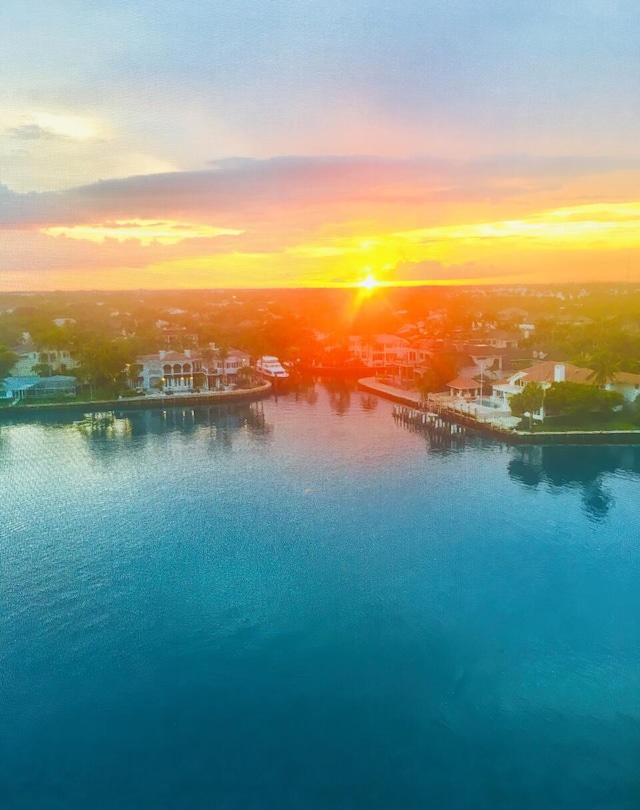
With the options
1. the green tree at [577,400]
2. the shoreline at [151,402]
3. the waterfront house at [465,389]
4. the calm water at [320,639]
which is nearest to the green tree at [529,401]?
the green tree at [577,400]

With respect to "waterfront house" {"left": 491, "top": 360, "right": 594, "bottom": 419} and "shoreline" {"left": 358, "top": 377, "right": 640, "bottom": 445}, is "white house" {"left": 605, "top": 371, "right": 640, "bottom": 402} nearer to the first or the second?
"waterfront house" {"left": 491, "top": 360, "right": 594, "bottom": 419}

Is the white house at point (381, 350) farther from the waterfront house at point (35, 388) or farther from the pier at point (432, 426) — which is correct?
the waterfront house at point (35, 388)

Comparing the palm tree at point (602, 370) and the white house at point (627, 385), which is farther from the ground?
the palm tree at point (602, 370)

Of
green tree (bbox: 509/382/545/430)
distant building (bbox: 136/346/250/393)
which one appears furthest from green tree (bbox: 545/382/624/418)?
distant building (bbox: 136/346/250/393)

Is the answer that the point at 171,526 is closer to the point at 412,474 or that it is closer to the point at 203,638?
the point at 203,638

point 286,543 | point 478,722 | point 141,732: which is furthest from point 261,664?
point 286,543

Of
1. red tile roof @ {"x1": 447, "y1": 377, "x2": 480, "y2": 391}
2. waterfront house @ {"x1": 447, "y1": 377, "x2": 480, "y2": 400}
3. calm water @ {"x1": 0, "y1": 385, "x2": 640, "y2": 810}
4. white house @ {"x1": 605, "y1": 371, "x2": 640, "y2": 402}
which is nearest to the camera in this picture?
calm water @ {"x1": 0, "y1": 385, "x2": 640, "y2": 810}
